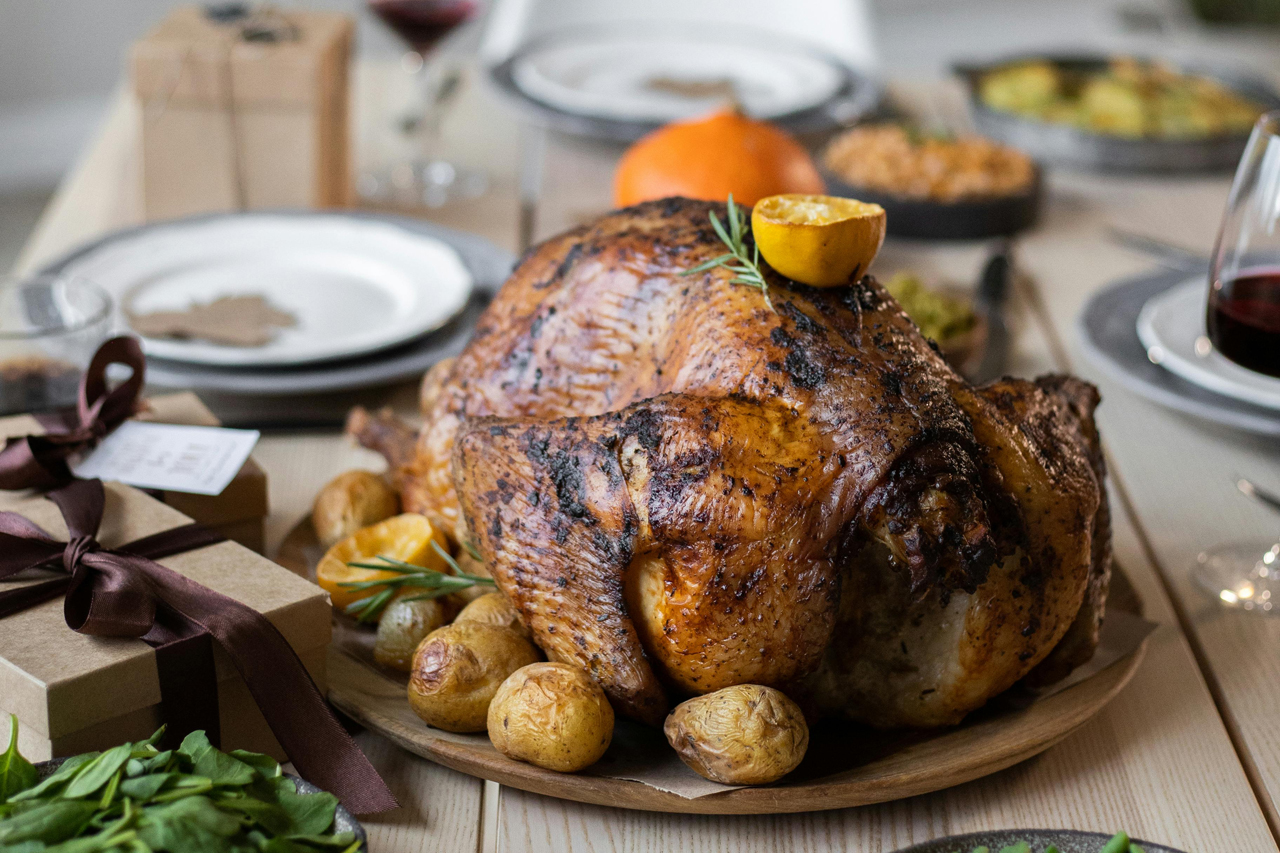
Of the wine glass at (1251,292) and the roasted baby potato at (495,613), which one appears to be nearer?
the roasted baby potato at (495,613)

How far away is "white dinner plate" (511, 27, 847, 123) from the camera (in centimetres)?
279

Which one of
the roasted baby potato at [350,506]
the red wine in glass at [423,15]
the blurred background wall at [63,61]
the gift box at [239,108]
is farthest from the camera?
the blurred background wall at [63,61]

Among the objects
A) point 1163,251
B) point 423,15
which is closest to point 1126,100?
point 1163,251

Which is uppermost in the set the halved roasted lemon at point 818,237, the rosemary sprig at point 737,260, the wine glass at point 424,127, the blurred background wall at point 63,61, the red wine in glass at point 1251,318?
the halved roasted lemon at point 818,237

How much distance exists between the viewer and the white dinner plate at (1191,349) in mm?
1669

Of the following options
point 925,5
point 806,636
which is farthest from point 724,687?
point 925,5

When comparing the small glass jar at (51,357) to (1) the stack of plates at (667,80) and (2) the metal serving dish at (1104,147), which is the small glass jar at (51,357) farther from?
(2) the metal serving dish at (1104,147)

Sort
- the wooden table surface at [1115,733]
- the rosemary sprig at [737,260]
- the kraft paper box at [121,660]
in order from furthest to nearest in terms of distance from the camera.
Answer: the rosemary sprig at [737,260]
the wooden table surface at [1115,733]
the kraft paper box at [121,660]

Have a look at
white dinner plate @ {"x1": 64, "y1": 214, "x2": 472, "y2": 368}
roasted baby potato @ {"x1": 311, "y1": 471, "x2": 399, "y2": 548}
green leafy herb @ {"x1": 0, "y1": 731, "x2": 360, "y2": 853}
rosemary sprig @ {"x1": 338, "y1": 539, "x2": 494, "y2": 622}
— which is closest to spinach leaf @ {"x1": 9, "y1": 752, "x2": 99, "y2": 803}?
green leafy herb @ {"x1": 0, "y1": 731, "x2": 360, "y2": 853}

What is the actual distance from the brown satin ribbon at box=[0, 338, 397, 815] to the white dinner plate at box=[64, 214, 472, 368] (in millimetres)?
689

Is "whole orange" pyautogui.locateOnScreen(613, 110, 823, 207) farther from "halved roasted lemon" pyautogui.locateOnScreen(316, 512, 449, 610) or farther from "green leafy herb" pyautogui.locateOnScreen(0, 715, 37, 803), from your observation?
"green leafy herb" pyautogui.locateOnScreen(0, 715, 37, 803)

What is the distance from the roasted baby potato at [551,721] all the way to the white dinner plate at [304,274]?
837mm

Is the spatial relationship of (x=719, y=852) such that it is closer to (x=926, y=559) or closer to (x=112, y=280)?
(x=926, y=559)

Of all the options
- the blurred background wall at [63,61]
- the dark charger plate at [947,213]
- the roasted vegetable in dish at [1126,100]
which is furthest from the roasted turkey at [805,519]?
the blurred background wall at [63,61]
